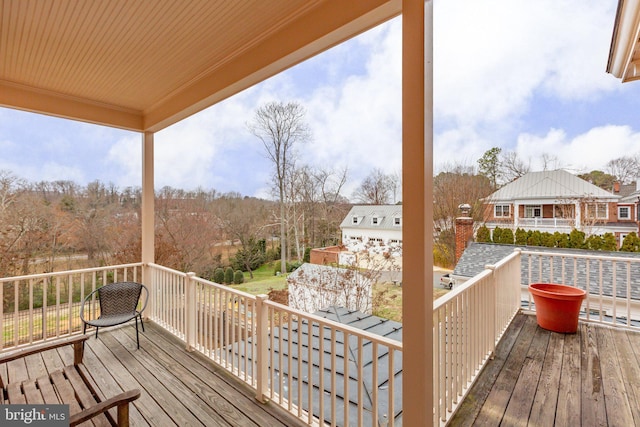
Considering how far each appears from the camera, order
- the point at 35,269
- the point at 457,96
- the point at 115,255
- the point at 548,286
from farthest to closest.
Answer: the point at 115,255 < the point at 35,269 < the point at 457,96 < the point at 548,286

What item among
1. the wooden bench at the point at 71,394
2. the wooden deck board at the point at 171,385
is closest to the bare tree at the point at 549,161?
the wooden deck board at the point at 171,385

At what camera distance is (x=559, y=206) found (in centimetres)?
396

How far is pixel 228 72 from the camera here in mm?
2721

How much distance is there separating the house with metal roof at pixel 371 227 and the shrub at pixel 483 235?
4.50ft

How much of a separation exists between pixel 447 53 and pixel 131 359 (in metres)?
5.20

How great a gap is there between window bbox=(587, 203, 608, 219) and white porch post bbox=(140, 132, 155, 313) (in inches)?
229

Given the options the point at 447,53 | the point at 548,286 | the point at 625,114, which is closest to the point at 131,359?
the point at 548,286

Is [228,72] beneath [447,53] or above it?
beneath

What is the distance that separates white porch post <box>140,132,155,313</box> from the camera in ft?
13.3

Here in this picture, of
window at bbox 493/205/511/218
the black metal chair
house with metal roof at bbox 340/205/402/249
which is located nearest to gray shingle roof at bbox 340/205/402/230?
house with metal roof at bbox 340/205/402/249

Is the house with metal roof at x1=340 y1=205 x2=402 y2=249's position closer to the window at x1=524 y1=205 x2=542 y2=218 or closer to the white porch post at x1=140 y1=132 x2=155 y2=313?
the window at x1=524 y1=205 x2=542 y2=218

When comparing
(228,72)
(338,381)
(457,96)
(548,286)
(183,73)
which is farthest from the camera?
(457,96)

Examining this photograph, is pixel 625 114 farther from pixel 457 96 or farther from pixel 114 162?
pixel 114 162

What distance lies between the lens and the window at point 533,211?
13.4 feet
